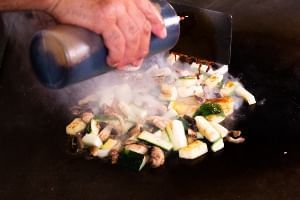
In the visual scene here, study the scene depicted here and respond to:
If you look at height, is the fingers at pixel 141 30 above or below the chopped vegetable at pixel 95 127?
above

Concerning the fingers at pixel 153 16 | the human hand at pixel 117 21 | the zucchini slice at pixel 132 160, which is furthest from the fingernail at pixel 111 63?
the zucchini slice at pixel 132 160

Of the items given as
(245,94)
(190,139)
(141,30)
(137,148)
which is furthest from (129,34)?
(245,94)

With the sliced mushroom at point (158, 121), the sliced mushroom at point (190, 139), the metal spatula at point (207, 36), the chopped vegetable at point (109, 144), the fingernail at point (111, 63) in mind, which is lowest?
the chopped vegetable at point (109, 144)

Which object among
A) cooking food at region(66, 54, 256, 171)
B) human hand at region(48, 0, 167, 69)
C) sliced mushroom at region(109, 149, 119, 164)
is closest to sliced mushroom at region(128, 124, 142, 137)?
cooking food at region(66, 54, 256, 171)

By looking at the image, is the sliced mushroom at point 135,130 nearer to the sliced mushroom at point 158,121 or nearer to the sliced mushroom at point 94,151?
the sliced mushroom at point 158,121

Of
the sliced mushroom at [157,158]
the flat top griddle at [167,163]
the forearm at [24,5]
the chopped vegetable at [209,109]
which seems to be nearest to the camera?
the forearm at [24,5]

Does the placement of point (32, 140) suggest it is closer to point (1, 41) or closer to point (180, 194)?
point (180, 194)

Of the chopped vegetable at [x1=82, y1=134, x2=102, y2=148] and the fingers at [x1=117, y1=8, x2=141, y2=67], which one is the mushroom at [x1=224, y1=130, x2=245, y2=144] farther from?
the fingers at [x1=117, y1=8, x2=141, y2=67]
